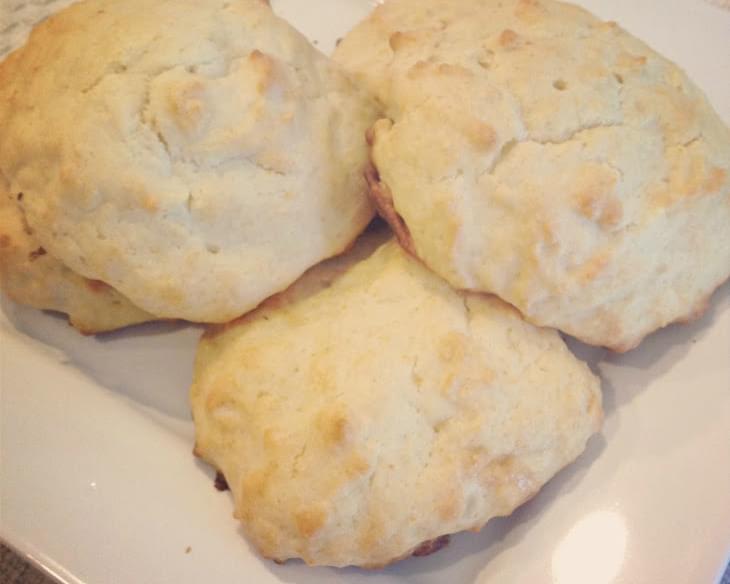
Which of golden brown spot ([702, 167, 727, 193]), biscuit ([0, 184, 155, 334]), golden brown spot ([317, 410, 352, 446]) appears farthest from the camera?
biscuit ([0, 184, 155, 334])

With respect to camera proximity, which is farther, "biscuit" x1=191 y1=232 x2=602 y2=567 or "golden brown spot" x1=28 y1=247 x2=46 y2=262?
"golden brown spot" x1=28 y1=247 x2=46 y2=262

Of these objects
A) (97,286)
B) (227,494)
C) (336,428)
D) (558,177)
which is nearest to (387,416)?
(336,428)

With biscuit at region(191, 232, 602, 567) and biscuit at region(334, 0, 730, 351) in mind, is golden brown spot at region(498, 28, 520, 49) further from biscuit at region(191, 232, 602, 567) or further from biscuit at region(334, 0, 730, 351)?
biscuit at region(191, 232, 602, 567)

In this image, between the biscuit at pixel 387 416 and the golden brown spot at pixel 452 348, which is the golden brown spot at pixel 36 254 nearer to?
the biscuit at pixel 387 416

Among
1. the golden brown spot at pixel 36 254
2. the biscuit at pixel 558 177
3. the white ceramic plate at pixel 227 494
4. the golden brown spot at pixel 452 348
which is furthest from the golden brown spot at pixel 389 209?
the golden brown spot at pixel 36 254

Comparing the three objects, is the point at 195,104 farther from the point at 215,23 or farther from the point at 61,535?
the point at 61,535

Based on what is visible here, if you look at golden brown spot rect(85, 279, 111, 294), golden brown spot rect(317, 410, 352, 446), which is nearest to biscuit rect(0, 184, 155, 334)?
golden brown spot rect(85, 279, 111, 294)

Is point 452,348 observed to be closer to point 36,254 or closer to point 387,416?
point 387,416
